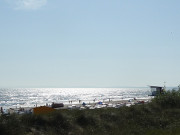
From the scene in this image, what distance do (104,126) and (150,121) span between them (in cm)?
350

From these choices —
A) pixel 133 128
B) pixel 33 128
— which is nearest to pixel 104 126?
pixel 133 128

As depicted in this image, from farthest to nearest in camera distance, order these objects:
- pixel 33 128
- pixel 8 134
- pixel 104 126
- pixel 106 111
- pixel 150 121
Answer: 1. pixel 106 111
2. pixel 150 121
3. pixel 104 126
4. pixel 33 128
5. pixel 8 134

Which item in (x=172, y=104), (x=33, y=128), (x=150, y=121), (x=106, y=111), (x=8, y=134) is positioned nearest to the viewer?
(x=8, y=134)

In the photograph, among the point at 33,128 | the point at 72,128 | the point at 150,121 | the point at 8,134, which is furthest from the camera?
the point at 150,121

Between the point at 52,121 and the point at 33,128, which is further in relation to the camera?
the point at 52,121

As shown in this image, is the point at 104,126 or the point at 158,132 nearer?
the point at 158,132

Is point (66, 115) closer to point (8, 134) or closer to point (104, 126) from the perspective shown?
point (104, 126)

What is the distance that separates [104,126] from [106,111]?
2891 mm

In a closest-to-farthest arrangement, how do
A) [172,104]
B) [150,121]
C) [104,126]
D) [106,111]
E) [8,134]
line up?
[8,134], [104,126], [150,121], [106,111], [172,104]

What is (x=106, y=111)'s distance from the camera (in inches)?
749

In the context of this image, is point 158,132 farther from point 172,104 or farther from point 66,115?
point 172,104

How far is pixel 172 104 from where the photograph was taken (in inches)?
998

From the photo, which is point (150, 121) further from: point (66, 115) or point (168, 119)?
point (66, 115)

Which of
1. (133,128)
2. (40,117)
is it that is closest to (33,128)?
(40,117)
